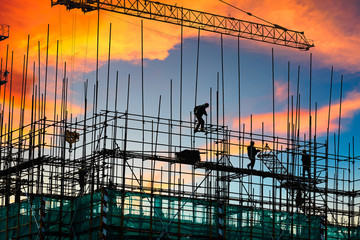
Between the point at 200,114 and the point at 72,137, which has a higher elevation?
the point at 200,114

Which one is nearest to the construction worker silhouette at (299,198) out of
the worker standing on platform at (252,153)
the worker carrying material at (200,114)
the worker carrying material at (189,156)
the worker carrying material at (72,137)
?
the worker standing on platform at (252,153)

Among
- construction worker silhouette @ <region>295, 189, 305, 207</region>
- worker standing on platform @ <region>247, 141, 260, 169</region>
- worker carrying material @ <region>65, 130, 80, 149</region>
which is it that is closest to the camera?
worker carrying material @ <region>65, 130, 80, 149</region>

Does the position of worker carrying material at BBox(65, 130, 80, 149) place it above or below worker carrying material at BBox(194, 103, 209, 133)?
below

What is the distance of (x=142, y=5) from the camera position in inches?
2945

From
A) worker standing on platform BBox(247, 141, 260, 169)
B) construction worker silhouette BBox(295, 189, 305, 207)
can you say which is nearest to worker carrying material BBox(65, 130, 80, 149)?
worker standing on platform BBox(247, 141, 260, 169)

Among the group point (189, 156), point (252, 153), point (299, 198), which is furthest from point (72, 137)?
point (299, 198)

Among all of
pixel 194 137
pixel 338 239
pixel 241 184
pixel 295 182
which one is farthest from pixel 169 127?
pixel 338 239

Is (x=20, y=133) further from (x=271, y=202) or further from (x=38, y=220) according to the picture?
(x=271, y=202)

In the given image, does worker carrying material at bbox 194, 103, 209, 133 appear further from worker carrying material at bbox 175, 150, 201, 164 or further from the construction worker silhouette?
the construction worker silhouette

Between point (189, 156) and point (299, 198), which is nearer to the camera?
point (189, 156)

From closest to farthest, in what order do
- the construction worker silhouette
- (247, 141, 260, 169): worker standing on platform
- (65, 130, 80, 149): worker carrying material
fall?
1. (65, 130, 80, 149): worker carrying material
2. (247, 141, 260, 169): worker standing on platform
3. the construction worker silhouette

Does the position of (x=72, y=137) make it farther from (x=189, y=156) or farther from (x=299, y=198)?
(x=299, y=198)

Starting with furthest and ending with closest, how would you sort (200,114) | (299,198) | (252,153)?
(299,198), (252,153), (200,114)

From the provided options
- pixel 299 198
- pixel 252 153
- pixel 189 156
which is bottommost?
pixel 299 198
